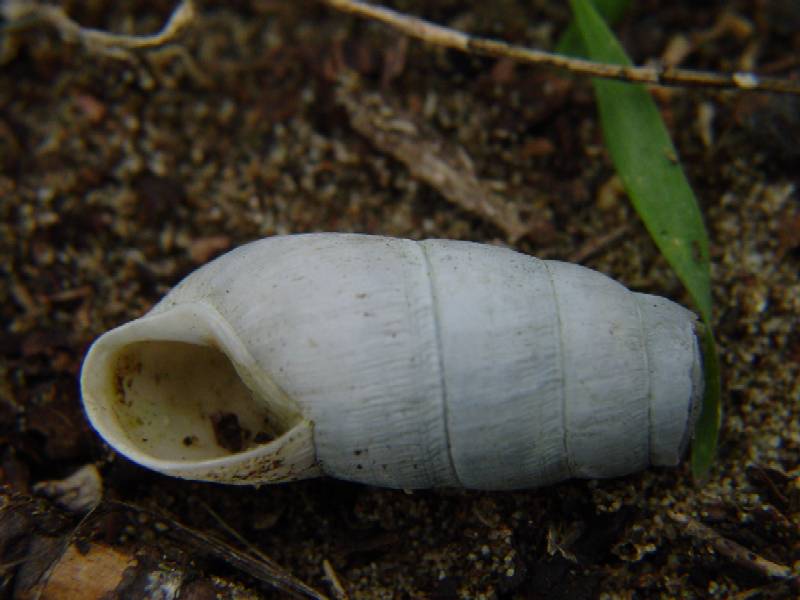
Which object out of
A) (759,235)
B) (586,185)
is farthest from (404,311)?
(759,235)

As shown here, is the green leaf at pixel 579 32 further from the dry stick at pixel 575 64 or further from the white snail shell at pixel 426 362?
the white snail shell at pixel 426 362

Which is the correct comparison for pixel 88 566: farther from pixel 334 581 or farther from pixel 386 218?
pixel 386 218

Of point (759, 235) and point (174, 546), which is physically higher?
point (759, 235)

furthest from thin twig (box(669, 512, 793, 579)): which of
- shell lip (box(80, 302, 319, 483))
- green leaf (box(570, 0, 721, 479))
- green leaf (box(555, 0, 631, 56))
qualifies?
green leaf (box(555, 0, 631, 56))

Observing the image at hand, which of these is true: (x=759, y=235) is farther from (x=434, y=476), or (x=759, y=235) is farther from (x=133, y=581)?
(x=133, y=581)

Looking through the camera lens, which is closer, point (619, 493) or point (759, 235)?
point (619, 493)

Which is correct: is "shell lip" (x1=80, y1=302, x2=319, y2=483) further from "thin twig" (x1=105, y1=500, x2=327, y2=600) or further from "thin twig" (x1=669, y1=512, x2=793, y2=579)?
"thin twig" (x1=669, y1=512, x2=793, y2=579)
